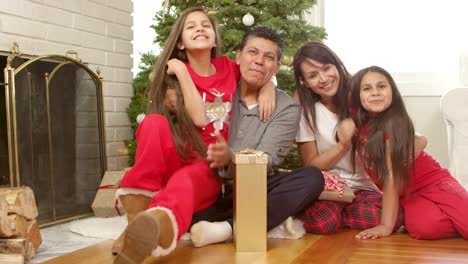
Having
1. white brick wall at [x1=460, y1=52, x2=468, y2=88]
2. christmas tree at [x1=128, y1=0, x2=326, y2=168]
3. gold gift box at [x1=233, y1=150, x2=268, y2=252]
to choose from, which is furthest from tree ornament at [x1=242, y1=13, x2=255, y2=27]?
white brick wall at [x1=460, y1=52, x2=468, y2=88]

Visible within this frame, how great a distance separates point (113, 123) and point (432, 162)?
5.72 feet

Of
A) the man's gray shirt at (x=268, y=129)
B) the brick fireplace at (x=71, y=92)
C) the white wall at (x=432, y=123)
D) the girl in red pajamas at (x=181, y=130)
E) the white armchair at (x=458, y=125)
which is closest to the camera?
the girl in red pajamas at (x=181, y=130)

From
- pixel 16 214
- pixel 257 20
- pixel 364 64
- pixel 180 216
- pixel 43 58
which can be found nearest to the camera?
pixel 180 216

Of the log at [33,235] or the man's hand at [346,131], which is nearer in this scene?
the log at [33,235]

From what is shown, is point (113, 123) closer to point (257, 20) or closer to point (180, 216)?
point (257, 20)

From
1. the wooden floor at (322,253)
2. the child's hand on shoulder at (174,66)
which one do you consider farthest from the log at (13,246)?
the child's hand on shoulder at (174,66)

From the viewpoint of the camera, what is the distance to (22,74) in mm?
2602

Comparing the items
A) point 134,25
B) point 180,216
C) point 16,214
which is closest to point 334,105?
point 180,216

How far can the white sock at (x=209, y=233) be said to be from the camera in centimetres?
203

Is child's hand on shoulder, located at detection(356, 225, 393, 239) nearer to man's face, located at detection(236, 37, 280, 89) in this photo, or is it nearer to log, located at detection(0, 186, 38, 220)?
man's face, located at detection(236, 37, 280, 89)

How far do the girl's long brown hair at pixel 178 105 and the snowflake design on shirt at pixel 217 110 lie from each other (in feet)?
0.25

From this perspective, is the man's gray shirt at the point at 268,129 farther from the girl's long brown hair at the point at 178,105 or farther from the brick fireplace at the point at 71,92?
the brick fireplace at the point at 71,92

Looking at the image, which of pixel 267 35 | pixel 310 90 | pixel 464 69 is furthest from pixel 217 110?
pixel 464 69

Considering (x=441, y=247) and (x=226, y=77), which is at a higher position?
(x=226, y=77)
